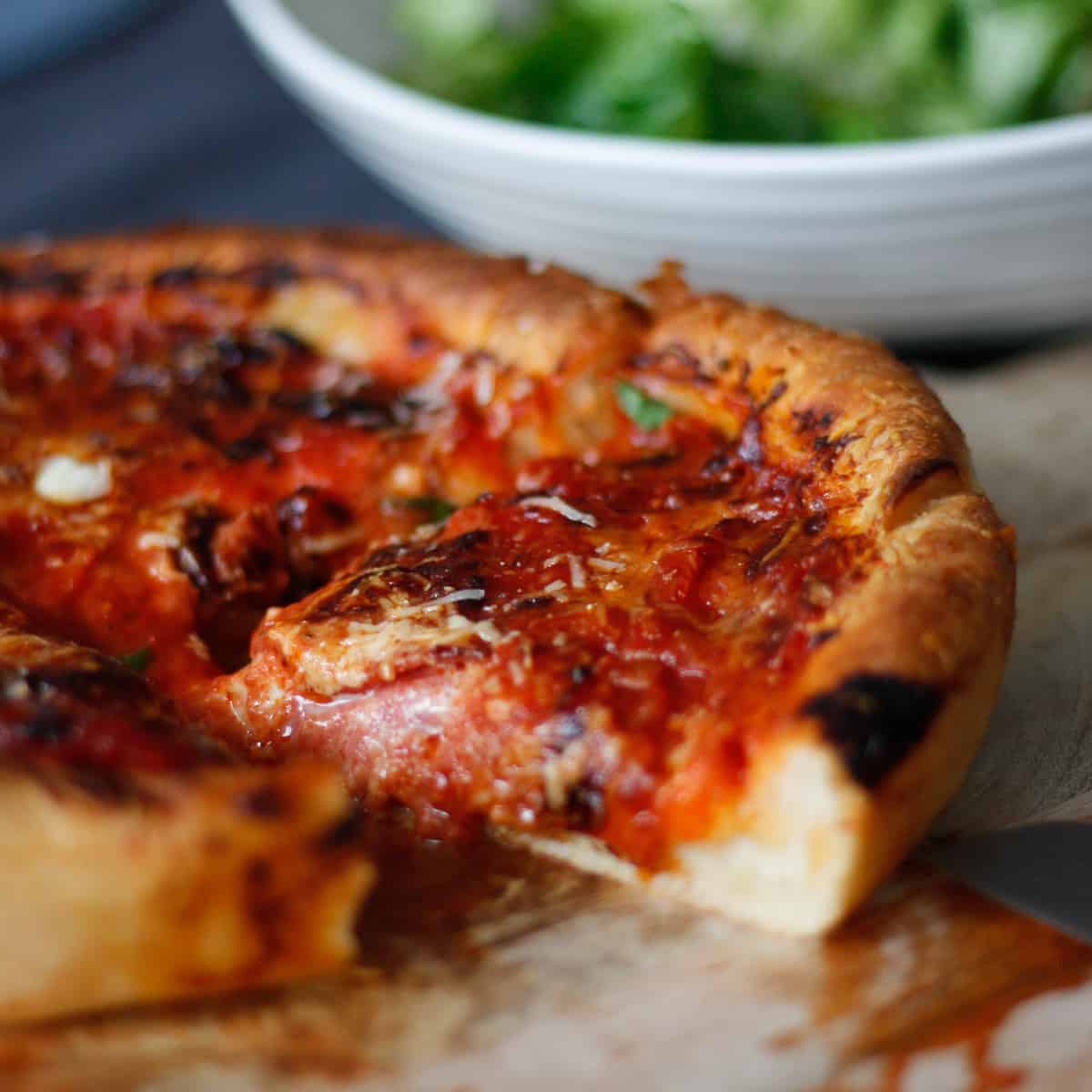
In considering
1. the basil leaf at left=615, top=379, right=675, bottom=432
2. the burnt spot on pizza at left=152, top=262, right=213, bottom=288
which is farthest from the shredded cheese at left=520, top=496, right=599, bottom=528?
the burnt spot on pizza at left=152, top=262, right=213, bottom=288

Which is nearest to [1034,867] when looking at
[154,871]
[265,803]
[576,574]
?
[576,574]

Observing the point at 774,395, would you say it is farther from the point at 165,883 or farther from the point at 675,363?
the point at 165,883

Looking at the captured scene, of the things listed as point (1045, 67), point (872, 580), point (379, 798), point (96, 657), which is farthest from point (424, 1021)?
point (1045, 67)

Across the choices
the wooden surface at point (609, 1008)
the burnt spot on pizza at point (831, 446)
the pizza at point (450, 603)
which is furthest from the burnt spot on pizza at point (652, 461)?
the wooden surface at point (609, 1008)

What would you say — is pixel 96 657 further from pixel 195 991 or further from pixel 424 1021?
pixel 424 1021

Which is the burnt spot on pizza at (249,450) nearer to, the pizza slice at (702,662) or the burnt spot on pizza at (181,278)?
the pizza slice at (702,662)
